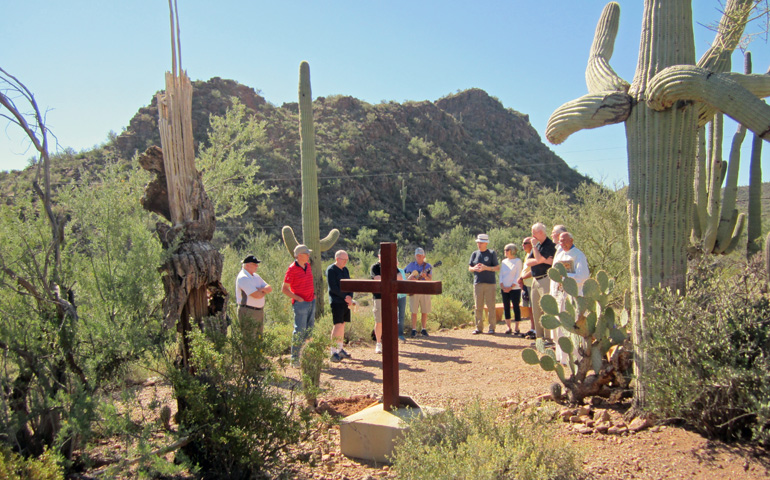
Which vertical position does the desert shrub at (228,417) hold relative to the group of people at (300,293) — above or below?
below

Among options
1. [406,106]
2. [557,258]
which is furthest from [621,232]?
[406,106]

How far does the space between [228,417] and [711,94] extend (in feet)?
14.5

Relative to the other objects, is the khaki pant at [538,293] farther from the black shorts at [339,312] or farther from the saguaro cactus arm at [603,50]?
the saguaro cactus arm at [603,50]

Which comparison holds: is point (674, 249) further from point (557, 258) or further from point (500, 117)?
point (500, 117)

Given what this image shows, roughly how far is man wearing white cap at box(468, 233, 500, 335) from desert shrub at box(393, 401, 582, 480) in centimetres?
572

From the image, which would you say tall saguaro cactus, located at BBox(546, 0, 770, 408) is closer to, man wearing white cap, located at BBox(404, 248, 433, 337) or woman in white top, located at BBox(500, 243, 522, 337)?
woman in white top, located at BBox(500, 243, 522, 337)

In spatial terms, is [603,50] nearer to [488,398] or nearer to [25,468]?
[488,398]

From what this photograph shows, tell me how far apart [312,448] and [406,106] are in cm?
4872

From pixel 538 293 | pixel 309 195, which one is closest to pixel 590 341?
pixel 538 293

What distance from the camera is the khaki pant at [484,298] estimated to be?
959 cm

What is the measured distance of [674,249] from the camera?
4.44 metres

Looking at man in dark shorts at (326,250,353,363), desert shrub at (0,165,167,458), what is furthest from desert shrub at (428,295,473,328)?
desert shrub at (0,165,167,458)

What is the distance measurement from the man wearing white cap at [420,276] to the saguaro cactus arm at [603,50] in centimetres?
457

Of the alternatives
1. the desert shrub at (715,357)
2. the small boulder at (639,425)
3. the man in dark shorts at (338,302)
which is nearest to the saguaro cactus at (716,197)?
the desert shrub at (715,357)
